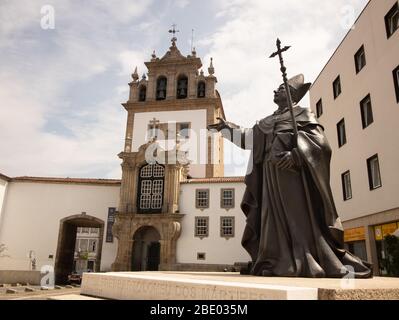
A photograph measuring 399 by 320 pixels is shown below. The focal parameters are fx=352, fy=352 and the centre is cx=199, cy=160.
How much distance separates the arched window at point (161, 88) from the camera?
4334 cm

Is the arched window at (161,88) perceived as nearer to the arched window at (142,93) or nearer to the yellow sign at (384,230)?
the arched window at (142,93)

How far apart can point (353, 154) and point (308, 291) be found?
56.4 feet

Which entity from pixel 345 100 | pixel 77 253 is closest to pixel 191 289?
pixel 345 100

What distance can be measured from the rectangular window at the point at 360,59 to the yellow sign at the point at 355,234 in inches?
329

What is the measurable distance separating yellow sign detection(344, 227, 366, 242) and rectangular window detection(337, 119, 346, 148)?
4.96m

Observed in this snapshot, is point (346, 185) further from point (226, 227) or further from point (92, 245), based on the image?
point (92, 245)

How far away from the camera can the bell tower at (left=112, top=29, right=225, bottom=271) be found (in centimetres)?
3134

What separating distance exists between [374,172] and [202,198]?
17518mm

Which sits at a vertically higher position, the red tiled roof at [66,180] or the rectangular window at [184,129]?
the rectangular window at [184,129]

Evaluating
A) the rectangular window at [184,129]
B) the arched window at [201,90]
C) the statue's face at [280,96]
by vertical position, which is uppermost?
the arched window at [201,90]

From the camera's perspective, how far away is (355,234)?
59.3 feet

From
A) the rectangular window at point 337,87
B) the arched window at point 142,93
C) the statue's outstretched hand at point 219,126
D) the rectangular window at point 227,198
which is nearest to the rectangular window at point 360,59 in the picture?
the rectangular window at point 337,87

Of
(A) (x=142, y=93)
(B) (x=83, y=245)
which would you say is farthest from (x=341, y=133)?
(B) (x=83, y=245)

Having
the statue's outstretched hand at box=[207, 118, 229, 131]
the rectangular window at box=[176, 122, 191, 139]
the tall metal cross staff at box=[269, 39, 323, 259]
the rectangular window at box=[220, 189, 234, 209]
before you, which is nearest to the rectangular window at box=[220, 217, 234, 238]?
the rectangular window at box=[220, 189, 234, 209]
